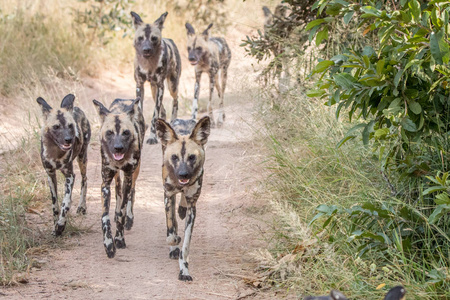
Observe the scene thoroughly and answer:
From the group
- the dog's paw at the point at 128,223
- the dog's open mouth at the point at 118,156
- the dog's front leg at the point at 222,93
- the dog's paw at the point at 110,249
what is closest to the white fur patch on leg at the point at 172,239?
the dog's paw at the point at 110,249

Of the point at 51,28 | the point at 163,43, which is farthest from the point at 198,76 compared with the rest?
the point at 51,28

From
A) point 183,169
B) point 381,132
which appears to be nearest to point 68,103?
point 183,169

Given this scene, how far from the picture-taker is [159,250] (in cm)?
447

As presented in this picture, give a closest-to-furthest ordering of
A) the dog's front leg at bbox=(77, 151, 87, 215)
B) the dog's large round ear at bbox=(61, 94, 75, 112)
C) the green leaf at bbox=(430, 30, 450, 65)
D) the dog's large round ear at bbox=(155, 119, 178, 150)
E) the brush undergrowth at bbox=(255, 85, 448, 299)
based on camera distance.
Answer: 1. the green leaf at bbox=(430, 30, 450, 65)
2. the brush undergrowth at bbox=(255, 85, 448, 299)
3. the dog's large round ear at bbox=(155, 119, 178, 150)
4. the dog's large round ear at bbox=(61, 94, 75, 112)
5. the dog's front leg at bbox=(77, 151, 87, 215)

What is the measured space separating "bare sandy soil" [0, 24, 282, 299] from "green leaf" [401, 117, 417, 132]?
49.1 inches

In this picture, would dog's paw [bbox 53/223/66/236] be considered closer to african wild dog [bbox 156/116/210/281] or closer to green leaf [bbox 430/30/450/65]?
african wild dog [bbox 156/116/210/281]

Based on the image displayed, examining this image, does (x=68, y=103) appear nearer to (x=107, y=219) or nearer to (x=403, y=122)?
(x=107, y=219)

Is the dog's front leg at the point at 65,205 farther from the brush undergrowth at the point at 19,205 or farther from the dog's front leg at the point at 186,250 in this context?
the dog's front leg at the point at 186,250

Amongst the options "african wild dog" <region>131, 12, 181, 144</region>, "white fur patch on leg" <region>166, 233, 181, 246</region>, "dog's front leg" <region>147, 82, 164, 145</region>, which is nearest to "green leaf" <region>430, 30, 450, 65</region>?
"white fur patch on leg" <region>166, 233, 181, 246</region>

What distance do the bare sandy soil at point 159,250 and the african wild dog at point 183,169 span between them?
0.71ft

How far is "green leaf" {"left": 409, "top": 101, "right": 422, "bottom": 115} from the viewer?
2953mm

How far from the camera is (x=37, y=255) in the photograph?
4.22 m

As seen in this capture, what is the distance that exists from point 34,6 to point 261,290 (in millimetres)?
8831

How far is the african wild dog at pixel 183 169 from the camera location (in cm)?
401
